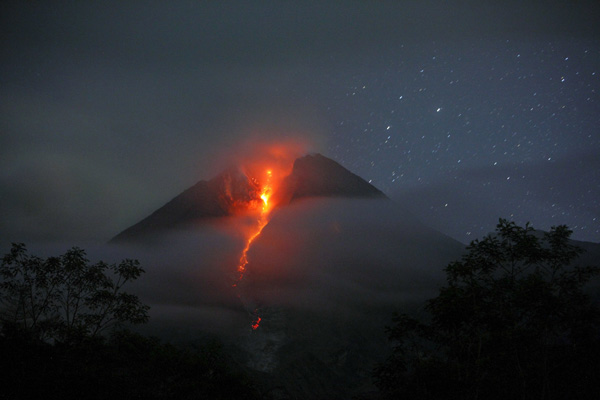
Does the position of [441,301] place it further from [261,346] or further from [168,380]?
[261,346]

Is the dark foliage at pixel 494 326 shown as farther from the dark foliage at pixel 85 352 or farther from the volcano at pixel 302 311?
the volcano at pixel 302 311

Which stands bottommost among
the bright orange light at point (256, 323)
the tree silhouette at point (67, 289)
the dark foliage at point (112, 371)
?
the dark foliage at point (112, 371)

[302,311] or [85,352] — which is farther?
[302,311]

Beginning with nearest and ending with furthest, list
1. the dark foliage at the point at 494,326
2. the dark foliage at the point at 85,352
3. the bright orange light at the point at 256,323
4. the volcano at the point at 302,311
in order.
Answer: the dark foliage at the point at 494,326 < the dark foliage at the point at 85,352 < the volcano at the point at 302,311 < the bright orange light at the point at 256,323

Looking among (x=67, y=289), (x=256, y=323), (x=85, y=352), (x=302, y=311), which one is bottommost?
(x=85, y=352)

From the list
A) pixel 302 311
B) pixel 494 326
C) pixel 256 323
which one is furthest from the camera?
pixel 302 311

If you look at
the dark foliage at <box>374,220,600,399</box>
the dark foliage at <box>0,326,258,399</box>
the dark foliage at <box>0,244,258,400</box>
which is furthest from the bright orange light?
the dark foliage at <box>374,220,600,399</box>

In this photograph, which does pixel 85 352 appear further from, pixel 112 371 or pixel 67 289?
pixel 67 289

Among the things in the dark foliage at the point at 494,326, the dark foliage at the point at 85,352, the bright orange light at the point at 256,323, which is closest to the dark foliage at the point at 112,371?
the dark foliage at the point at 85,352

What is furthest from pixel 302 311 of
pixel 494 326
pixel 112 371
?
pixel 494 326

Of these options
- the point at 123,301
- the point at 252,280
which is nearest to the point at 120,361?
the point at 123,301
